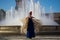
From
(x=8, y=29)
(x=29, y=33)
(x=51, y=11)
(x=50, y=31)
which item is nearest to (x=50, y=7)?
(x=51, y=11)

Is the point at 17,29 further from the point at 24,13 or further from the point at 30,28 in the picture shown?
the point at 30,28

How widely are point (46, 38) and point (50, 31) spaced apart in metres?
1.10

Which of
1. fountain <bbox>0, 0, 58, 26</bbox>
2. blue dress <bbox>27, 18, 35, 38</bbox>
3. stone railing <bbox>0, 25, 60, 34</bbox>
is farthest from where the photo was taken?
fountain <bbox>0, 0, 58, 26</bbox>

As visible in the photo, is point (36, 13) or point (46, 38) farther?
point (36, 13)

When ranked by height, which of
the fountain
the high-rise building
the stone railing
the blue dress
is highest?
Result: the high-rise building

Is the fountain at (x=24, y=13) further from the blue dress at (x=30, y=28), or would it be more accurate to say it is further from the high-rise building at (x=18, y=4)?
the blue dress at (x=30, y=28)

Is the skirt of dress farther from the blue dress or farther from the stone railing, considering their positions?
the stone railing

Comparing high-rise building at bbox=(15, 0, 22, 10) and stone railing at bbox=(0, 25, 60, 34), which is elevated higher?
high-rise building at bbox=(15, 0, 22, 10)

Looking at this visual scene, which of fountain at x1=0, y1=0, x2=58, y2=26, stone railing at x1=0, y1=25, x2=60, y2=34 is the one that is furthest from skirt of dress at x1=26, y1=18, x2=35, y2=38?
fountain at x1=0, y1=0, x2=58, y2=26

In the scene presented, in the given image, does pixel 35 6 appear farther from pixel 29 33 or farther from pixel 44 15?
pixel 29 33

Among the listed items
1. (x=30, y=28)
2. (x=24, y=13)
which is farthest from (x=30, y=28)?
(x=24, y=13)

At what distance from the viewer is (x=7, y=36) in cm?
1037

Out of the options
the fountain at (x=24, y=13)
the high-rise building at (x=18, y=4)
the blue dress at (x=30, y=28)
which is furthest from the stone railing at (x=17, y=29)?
the blue dress at (x=30, y=28)

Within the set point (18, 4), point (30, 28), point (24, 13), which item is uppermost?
point (18, 4)
